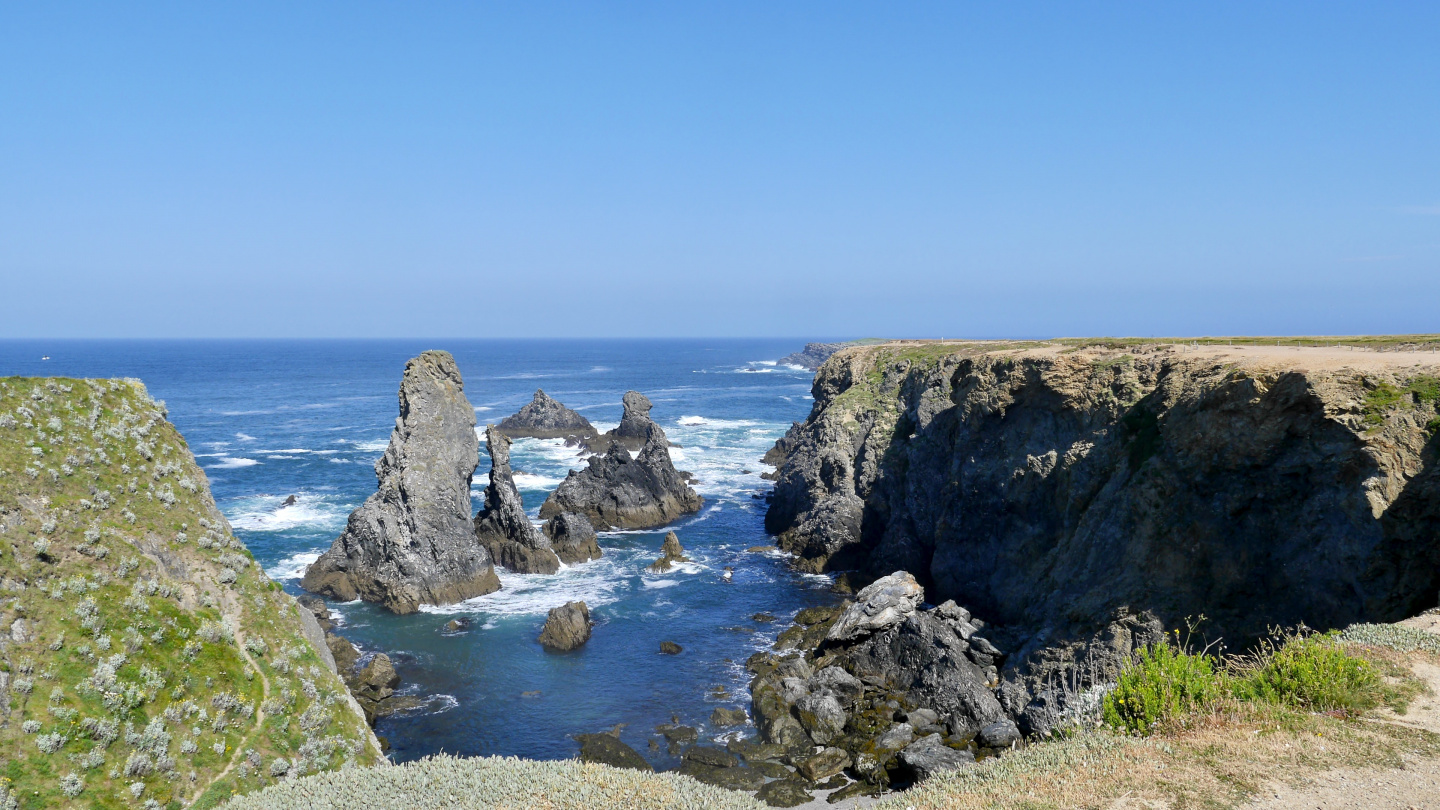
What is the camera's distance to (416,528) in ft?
141

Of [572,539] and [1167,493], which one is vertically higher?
[1167,493]

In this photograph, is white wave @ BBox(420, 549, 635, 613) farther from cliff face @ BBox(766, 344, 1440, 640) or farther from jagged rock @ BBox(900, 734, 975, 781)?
jagged rock @ BBox(900, 734, 975, 781)

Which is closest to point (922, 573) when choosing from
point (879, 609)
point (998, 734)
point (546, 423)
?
point (879, 609)

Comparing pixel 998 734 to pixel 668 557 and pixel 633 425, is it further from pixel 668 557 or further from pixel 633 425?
pixel 633 425

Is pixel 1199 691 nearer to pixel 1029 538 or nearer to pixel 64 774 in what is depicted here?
pixel 64 774

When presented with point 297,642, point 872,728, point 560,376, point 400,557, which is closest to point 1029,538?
point 872,728

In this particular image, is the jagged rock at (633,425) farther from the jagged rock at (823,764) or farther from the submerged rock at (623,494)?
the jagged rock at (823,764)

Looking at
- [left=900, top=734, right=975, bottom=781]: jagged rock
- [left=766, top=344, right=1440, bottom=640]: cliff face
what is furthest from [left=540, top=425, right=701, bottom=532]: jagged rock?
[left=900, top=734, right=975, bottom=781]: jagged rock

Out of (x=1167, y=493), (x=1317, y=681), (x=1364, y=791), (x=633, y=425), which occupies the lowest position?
(x=633, y=425)

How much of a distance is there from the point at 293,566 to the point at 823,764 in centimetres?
3558

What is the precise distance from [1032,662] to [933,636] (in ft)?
12.9

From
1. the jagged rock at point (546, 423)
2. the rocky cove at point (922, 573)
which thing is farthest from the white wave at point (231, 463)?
the jagged rock at point (546, 423)

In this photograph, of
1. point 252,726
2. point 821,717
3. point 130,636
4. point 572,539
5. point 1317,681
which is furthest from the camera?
point 572,539

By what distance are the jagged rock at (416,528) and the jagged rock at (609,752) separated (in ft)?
59.1
